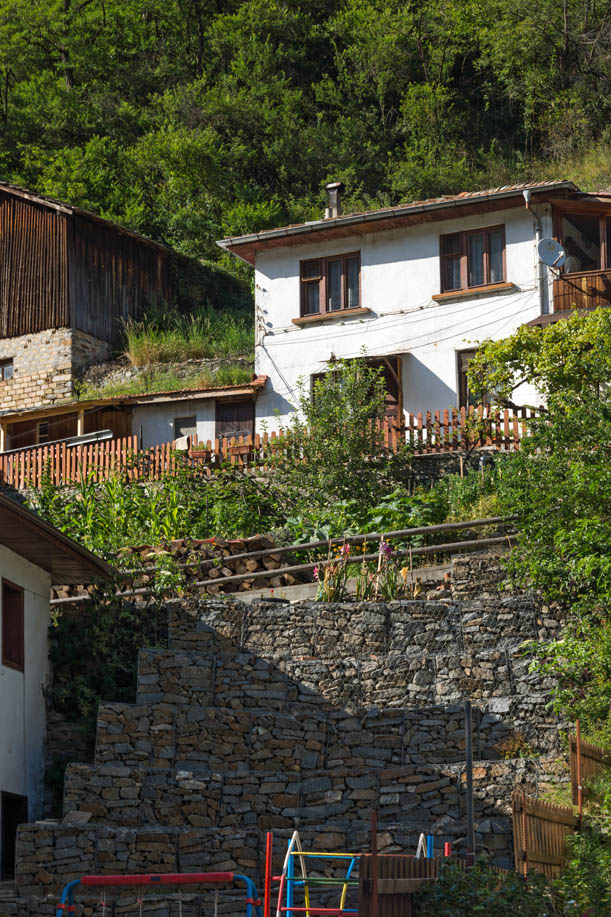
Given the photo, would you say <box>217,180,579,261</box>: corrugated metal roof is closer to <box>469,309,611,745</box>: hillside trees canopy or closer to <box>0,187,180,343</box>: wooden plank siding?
<box>0,187,180,343</box>: wooden plank siding

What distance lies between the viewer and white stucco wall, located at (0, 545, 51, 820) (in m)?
14.7

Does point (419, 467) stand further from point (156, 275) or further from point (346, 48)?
point (346, 48)

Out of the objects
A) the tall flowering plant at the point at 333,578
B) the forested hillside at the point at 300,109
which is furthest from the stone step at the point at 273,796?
the forested hillside at the point at 300,109

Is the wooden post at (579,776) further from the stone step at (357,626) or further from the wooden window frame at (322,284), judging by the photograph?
the wooden window frame at (322,284)

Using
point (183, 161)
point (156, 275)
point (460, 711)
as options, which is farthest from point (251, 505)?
point (183, 161)

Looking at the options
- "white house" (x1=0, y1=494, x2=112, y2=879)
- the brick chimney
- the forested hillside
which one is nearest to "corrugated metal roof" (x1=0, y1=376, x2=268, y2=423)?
the brick chimney

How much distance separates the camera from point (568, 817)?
12.5m

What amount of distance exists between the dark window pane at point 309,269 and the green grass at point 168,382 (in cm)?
257

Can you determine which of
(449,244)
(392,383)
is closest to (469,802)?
(392,383)

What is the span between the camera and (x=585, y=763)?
531 inches

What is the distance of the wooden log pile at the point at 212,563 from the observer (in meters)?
18.8

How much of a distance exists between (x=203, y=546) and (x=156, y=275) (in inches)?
669

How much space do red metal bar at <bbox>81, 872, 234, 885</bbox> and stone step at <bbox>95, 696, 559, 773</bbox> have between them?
240 centimetres

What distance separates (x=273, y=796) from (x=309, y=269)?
1676 centimetres
